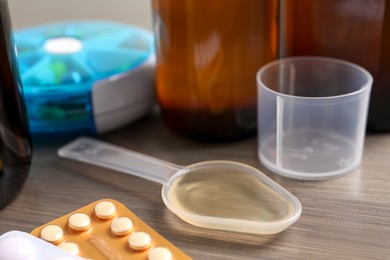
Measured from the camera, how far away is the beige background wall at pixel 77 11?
0.75 metres

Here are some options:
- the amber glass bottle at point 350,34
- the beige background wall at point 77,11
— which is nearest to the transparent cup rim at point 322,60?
the amber glass bottle at point 350,34

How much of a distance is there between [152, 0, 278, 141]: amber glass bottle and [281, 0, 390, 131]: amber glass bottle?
0.02 m

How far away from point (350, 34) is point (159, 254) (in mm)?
264

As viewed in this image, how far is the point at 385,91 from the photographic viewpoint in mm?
574

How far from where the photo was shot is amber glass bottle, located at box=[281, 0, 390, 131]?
0.55 metres

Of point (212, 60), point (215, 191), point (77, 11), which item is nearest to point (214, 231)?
point (215, 191)

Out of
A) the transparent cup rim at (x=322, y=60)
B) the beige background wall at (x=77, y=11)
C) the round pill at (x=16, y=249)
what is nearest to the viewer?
the round pill at (x=16, y=249)

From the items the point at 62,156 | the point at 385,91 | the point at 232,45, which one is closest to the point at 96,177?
the point at 62,156

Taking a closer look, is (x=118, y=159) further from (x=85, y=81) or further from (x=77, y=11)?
(x=77, y=11)

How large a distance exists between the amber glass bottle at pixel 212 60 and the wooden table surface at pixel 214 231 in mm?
26

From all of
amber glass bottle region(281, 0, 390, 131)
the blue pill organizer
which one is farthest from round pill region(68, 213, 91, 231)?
amber glass bottle region(281, 0, 390, 131)

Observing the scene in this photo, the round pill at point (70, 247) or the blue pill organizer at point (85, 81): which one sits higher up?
the blue pill organizer at point (85, 81)

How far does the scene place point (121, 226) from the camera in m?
0.46

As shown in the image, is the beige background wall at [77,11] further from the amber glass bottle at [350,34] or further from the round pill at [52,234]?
the round pill at [52,234]
